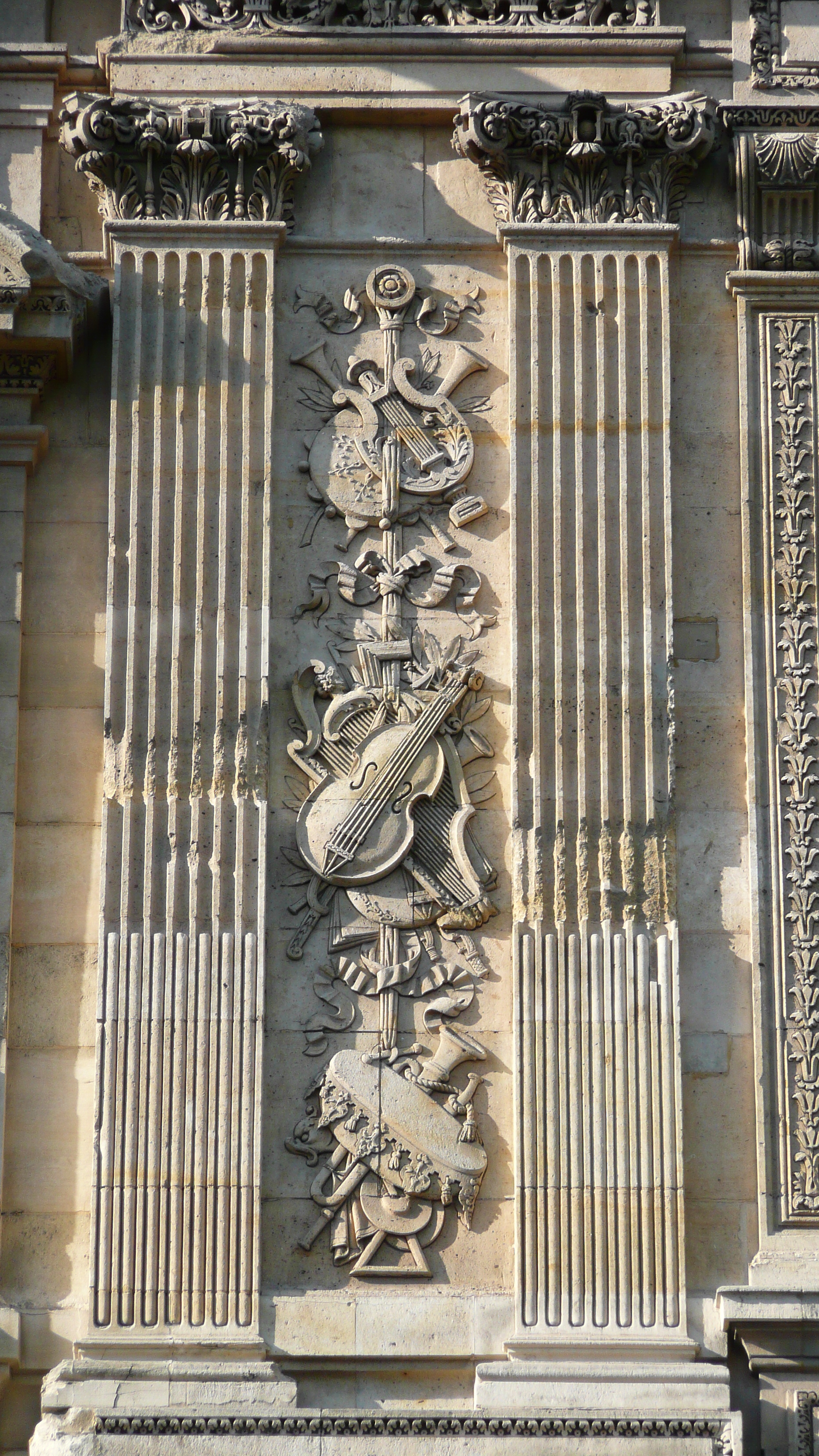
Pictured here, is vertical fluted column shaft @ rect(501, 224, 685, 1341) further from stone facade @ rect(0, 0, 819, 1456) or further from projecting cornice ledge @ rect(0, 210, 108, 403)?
projecting cornice ledge @ rect(0, 210, 108, 403)

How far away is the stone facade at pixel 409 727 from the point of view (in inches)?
456

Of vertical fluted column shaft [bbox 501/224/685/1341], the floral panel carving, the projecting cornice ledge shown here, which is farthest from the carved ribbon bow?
the projecting cornice ledge

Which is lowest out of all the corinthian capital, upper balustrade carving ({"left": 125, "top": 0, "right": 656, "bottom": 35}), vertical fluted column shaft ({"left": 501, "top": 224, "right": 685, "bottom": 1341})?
vertical fluted column shaft ({"left": 501, "top": 224, "right": 685, "bottom": 1341})

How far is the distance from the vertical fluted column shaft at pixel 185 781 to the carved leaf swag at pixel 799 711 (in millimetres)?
2921

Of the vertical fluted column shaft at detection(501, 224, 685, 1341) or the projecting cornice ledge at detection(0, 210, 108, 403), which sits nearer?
the vertical fluted column shaft at detection(501, 224, 685, 1341)

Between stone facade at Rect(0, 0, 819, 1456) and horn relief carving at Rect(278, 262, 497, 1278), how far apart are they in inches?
1.1

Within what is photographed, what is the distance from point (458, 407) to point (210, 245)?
1.73m

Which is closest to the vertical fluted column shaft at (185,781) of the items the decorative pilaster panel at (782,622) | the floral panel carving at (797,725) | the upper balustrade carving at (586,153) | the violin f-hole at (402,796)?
the violin f-hole at (402,796)

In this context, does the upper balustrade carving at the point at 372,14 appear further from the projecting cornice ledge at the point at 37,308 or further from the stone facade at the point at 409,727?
the projecting cornice ledge at the point at 37,308

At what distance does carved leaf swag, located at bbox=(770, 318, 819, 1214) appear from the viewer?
1188cm

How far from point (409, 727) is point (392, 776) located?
0.30 metres

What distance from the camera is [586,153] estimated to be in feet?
41.9

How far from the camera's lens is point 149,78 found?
1305 centimetres

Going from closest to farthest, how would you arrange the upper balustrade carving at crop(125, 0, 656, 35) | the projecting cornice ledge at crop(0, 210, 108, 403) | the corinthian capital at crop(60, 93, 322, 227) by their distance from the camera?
the projecting cornice ledge at crop(0, 210, 108, 403) < the corinthian capital at crop(60, 93, 322, 227) < the upper balustrade carving at crop(125, 0, 656, 35)
